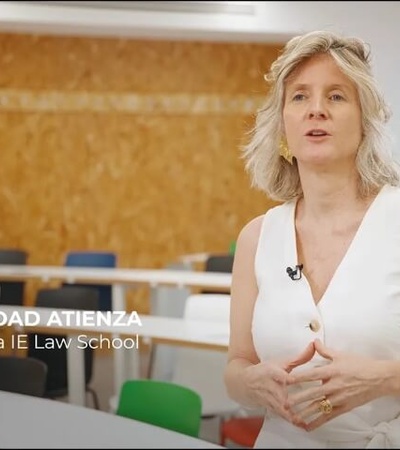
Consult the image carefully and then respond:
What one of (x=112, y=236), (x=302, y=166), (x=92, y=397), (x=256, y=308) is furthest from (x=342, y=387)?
(x=112, y=236)

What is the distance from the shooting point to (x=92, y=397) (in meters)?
3.93

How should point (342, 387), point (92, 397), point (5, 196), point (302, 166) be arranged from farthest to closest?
point (5, 196) < point (92, 397) < point (302, 166) < point (342, 387)

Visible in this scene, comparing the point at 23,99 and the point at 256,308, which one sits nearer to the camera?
the point at 256,308

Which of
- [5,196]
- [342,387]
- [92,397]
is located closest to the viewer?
[342,387]

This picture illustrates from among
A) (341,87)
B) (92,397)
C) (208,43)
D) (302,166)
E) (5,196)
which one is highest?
(208,43)

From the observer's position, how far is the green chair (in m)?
2.07

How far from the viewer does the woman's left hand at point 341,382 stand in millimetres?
1503

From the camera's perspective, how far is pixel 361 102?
1.61 m

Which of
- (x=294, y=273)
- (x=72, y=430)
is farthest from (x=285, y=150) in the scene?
(x=72, y=430)

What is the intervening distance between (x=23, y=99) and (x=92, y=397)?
3.62 meters

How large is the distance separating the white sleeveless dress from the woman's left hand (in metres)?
0.04

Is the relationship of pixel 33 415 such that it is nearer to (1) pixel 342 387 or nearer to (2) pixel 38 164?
(1) pixel 342 387

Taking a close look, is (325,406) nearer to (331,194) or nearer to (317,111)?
(331,194)

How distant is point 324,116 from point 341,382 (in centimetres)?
54
